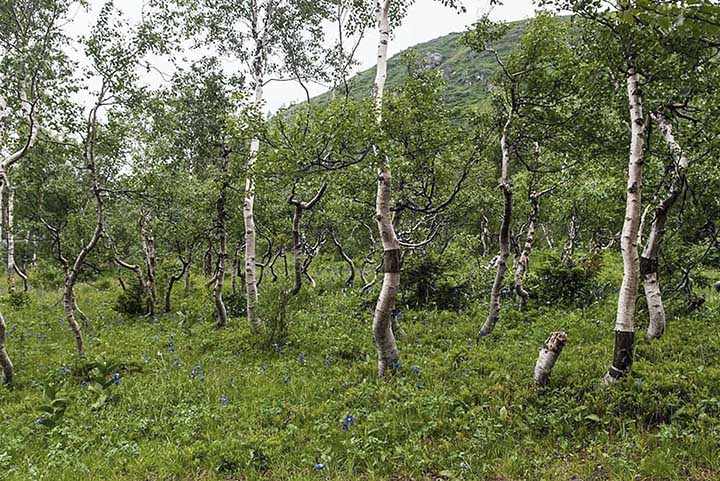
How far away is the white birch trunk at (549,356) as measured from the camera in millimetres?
7273

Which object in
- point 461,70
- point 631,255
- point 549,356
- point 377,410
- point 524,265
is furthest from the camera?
point 461,70

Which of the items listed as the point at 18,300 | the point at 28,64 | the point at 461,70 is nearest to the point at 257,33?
the point at 28,64

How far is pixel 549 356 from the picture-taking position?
289 inches

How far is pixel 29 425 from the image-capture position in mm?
7883

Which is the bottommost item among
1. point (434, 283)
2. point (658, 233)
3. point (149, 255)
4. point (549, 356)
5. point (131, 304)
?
point (131, 304)

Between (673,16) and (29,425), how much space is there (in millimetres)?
10119

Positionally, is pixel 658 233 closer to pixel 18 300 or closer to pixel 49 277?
pixel 18 300

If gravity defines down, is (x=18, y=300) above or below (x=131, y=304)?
above

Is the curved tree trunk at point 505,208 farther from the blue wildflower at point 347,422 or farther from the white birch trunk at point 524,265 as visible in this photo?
the blue wildflower at point 347,422

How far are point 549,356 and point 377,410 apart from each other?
2.90 m

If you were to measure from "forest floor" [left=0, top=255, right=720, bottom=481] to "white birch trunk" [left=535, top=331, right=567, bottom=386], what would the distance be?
9.2 inches

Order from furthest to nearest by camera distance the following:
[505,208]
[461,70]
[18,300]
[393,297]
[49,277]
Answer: [461,70] < [49,277] < [18,300] < [505,208] < [393,297]

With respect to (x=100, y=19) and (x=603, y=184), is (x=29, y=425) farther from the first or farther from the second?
(x=603, y=184)

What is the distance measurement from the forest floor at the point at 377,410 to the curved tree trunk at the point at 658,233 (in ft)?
1.53
